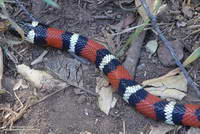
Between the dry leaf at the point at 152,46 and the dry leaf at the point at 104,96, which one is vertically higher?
the dry leaf at the point at 152,46

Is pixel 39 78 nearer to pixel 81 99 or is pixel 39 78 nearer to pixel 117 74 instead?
pixel 81 99

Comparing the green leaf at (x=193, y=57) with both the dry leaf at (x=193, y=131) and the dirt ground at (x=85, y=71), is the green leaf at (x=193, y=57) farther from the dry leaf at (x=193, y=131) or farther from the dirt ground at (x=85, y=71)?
the dry leaf at (x=193, y=131)

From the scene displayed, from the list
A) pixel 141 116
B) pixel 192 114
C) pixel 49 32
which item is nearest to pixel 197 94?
pixel 192 114

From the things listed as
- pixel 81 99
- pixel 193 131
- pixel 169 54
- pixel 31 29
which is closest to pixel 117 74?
pixel 81 99

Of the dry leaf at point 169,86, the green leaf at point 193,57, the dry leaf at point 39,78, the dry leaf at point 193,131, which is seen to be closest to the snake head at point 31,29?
the dry leaf at point 39,78

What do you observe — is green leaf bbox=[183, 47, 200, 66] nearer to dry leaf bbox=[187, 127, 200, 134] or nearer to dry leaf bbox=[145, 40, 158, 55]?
dry leaf bbox=[145, 40, 158, 55]

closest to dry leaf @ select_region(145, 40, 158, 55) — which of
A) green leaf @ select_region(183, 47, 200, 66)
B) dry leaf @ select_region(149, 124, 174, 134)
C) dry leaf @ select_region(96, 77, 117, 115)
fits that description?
green leaf @ select_region(183, 47, 200, 66)

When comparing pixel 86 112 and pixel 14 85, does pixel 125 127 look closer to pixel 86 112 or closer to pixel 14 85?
pixel 86 112
